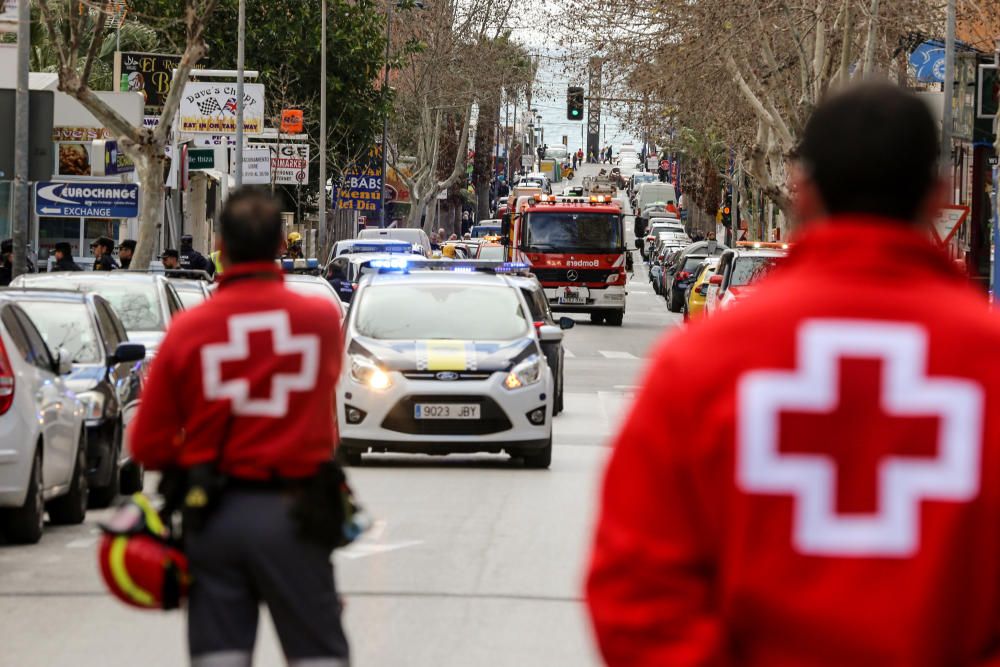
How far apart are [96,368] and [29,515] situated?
7.39 ft

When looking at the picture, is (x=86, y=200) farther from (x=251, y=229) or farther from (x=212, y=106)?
(x=251, y=229)

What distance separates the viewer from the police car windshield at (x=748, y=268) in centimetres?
3095

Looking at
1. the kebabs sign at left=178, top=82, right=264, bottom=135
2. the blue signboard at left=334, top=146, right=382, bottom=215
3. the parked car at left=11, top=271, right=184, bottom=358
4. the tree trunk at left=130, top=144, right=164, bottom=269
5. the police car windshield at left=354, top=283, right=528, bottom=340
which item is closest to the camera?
the police car windshield at left=354, top=283, right=528, bottom=340

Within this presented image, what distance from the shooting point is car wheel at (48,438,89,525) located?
1305cm

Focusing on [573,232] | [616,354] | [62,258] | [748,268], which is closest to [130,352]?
[62,258]

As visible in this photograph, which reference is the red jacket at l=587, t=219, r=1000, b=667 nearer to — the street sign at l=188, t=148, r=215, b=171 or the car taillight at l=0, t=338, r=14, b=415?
the car taillight at l=0, t=338, r=14, b=415

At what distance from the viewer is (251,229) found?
5605 millimetres

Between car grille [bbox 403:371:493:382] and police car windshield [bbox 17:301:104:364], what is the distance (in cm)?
272

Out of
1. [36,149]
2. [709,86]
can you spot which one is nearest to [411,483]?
[36,149]

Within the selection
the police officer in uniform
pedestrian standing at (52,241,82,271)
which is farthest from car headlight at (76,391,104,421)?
the police officer in uniform

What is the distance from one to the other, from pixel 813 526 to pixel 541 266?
43133 millimetres

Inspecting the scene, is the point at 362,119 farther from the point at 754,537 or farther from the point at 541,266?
the point at 754,537

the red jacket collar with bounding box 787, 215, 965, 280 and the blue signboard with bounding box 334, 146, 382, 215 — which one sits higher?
the red jacket collar with bounding box 787, 215, 965, 280

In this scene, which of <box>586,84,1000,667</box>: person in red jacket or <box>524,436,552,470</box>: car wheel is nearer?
<box>586,84,1000,667</box>: person in red jacket
